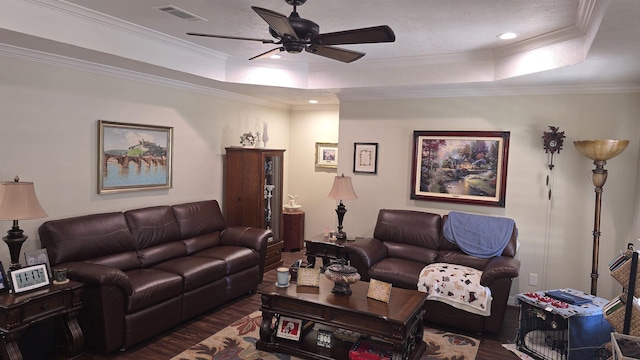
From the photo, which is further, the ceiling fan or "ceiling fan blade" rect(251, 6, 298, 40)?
the ceiling fan

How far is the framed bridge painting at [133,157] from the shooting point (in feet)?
13.8

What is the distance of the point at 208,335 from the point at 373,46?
3.19m

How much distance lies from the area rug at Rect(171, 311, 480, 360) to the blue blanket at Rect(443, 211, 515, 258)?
100cm

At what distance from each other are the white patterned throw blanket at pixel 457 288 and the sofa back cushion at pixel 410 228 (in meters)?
0.62

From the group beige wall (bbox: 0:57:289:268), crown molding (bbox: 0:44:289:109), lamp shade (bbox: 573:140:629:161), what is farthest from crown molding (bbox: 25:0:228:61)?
lamp shade (bbox: 573:140:629:161)

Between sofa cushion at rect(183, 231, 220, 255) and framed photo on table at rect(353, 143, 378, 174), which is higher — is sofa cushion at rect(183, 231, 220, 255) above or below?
below

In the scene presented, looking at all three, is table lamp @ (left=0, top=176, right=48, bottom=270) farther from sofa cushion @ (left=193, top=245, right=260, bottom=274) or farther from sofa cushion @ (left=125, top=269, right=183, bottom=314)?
sofa cushion @ (left=193, top=245, right=260, bottom=274)

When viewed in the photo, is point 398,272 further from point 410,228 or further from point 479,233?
point 479,233

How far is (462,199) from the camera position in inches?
195

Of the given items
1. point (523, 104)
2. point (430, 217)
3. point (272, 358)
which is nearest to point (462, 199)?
point (430, 217)

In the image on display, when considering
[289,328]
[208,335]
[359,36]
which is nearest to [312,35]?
[359,36]

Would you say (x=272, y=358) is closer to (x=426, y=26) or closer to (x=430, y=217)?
(x=430, y=217)

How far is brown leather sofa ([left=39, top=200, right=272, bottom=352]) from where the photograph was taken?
327 cm

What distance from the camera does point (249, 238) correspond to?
4.88 m
